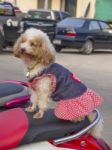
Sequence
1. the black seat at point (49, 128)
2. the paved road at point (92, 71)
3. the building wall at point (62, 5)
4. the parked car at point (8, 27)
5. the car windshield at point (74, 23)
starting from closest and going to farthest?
the black seat at point (49, 128), the paved road at point (92, 71), the parked car at point (8, 27), the car windshield at point (74, 23), the building wall at point (62, 5)

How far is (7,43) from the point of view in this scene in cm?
2067

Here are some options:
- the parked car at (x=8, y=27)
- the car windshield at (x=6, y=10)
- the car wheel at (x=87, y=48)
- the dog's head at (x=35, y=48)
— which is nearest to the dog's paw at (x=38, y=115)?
the dog's head at (x=35, y=48)

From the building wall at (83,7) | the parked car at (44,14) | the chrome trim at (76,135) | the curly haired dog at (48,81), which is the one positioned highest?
the curly haired dog at (48,81)

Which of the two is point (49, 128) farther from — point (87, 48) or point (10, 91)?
point (87, 48)

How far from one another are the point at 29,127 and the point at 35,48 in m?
0.52

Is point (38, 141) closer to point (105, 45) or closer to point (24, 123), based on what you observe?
point (24, 123)

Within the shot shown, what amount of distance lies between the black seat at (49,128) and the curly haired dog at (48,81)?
0.15ft

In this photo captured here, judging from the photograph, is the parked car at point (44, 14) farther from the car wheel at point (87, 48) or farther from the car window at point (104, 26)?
the car wheel at point (87, 48)

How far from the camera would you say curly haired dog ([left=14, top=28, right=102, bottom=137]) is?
3.62 metres

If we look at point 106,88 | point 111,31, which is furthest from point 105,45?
point 106,88

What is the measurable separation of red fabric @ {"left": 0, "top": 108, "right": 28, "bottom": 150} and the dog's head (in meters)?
0.40

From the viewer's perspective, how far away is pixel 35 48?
11.8 feet

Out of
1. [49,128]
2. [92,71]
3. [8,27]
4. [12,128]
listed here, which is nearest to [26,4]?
[8,27]

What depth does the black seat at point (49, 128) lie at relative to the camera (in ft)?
11.5
